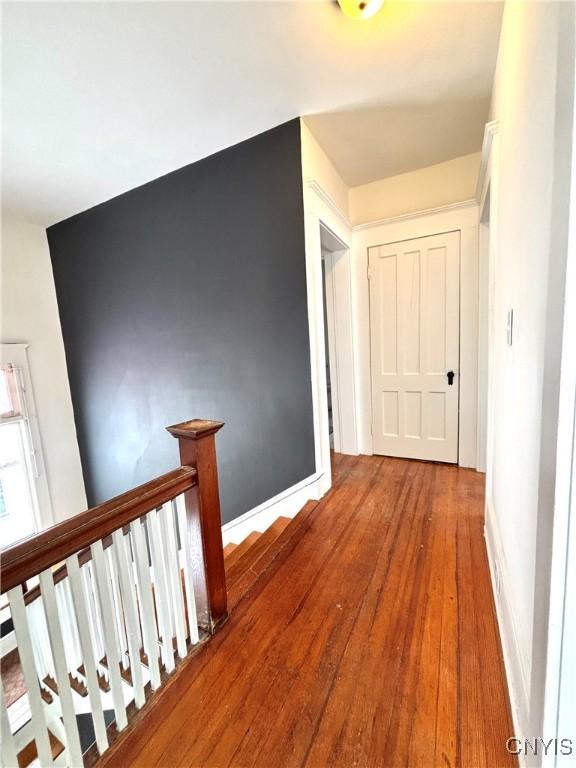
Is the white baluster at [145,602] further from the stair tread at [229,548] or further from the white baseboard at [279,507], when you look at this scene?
the white baseboard at [279,507]

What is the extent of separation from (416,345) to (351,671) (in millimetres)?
2425

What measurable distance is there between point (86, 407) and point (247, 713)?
138 inches

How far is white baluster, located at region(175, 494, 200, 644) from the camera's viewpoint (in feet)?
4.37

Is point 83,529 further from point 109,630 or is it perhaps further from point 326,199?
point 326,199

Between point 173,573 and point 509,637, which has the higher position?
point 173,573

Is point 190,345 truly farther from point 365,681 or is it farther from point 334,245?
point 365,681

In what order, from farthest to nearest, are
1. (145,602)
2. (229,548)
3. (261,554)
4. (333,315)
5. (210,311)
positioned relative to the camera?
(333,315) → (210,311) → (229,548) → (261,554) → (145,602)

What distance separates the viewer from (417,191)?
2.82 metres

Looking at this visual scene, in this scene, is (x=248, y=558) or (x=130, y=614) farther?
(x=248, y=558)

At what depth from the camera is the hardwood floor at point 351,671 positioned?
3.20 ft

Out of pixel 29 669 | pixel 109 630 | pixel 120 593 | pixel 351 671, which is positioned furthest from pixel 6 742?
pixel 351 671

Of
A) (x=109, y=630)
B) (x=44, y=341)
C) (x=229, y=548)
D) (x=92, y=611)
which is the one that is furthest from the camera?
(x=44, y=341)

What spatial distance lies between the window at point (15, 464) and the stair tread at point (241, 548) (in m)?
2.66

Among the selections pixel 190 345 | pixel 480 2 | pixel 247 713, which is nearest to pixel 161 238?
pixel 190 345
